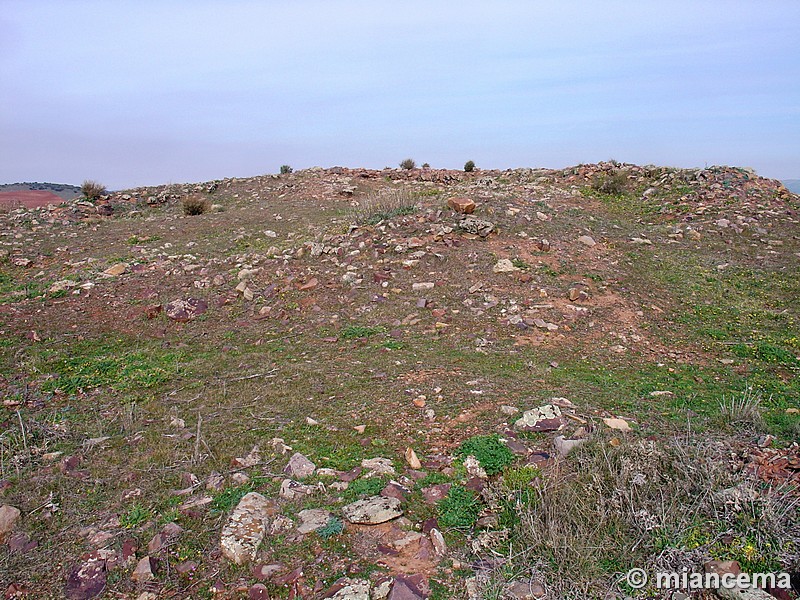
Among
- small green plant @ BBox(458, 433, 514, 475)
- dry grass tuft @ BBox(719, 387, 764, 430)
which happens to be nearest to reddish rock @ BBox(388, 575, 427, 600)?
small green plant @ BBox(458, 433, 514, 475)

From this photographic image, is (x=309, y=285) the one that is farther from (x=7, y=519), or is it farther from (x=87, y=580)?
(x=87, y=580)

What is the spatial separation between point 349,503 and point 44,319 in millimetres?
5733

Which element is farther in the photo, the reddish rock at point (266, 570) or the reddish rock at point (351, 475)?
the reddish rock at point (351, 475)

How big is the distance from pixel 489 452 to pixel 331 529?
126 cm

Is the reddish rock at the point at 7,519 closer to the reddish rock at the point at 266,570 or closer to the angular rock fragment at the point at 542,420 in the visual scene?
the reddish rock at the point at 266,570

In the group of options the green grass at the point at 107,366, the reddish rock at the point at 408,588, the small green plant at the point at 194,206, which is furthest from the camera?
the small green plant at the point at 194,206

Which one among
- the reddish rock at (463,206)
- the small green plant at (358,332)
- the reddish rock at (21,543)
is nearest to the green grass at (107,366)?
the small green plant at (358,332)

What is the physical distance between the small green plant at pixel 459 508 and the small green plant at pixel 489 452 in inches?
11.0

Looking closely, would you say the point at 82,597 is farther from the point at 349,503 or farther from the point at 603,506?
the point at 603,506

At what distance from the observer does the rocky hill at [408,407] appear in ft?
8.39

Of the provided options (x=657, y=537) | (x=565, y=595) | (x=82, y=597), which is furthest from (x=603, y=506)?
(x=82, y=597)

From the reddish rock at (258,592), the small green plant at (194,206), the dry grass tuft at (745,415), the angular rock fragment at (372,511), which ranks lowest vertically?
the reddish rock at (258,592)

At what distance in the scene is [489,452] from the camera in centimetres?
344

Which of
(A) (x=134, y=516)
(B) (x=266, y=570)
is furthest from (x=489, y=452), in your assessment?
(A) (x=134, y=516)
